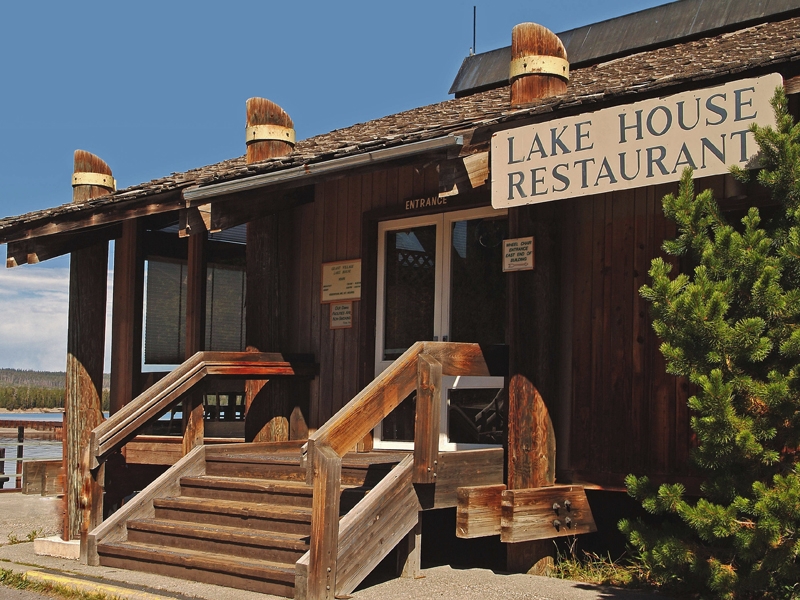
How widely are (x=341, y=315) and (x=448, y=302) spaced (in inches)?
56.0

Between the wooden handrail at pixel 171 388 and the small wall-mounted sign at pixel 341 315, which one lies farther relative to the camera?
the small wall-mounted sign at pixel 341 315

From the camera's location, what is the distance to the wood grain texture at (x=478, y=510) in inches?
282

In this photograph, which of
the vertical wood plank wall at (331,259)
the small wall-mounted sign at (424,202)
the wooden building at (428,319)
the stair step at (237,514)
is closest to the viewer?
the wooden building at (428,319)

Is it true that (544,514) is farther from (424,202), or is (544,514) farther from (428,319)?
(424,202)

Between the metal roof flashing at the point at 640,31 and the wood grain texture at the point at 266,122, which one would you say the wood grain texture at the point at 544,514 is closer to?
the wood grain texture at the point at 266,122

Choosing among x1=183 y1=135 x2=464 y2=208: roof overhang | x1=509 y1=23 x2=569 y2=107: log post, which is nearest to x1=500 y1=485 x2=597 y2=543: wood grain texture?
x1=183 y1=135 x2=464 y2=208: roof overhang

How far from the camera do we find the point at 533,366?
7.42 meters

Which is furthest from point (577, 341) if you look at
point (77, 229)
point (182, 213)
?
point (77, 229)

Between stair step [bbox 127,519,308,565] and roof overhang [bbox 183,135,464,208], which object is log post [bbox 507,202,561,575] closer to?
roof overhang [bbox 183,135,464,208]

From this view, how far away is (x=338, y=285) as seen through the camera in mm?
9750

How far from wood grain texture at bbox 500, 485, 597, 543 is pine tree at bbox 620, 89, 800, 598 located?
1495mm

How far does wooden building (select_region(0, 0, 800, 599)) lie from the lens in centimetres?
654

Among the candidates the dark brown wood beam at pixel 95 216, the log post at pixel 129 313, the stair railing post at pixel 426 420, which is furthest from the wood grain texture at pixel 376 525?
the log post at pixel 129 313

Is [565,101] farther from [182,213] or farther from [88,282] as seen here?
[88,282]
